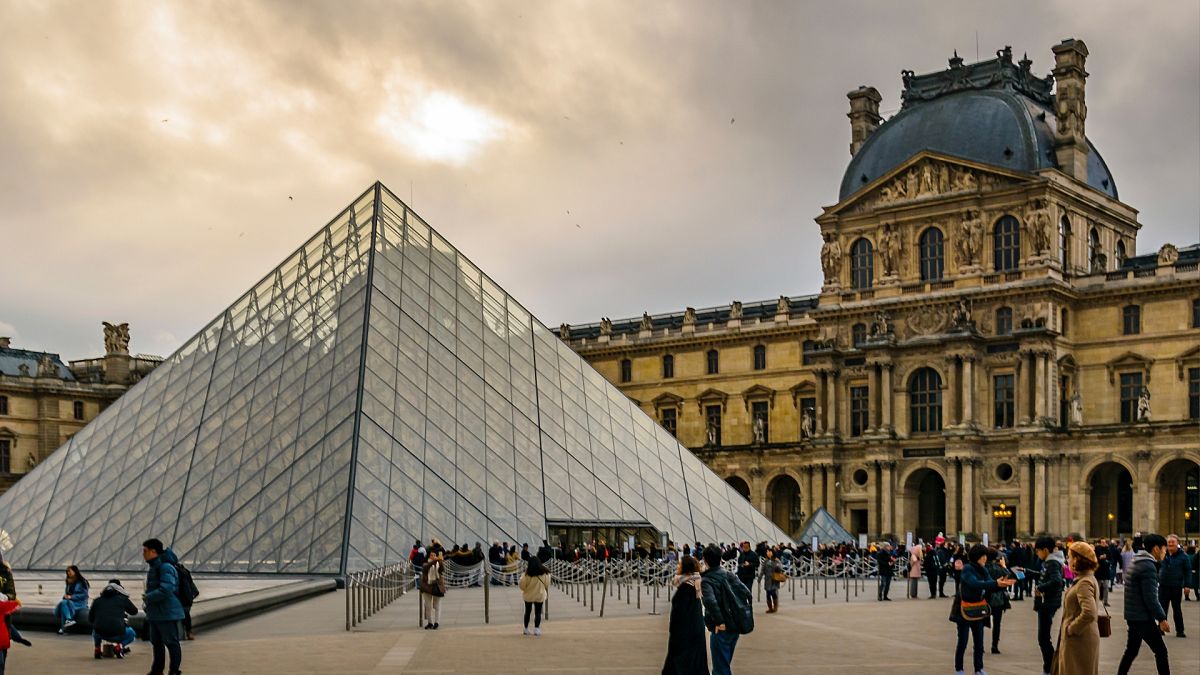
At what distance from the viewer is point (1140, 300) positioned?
194 feet

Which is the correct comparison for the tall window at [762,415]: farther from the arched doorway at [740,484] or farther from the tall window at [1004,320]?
the tall window at [1004,320]

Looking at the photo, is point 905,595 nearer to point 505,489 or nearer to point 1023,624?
point 505,489

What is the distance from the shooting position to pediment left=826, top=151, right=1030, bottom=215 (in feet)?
199

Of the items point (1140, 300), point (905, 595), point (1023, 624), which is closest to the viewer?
point (1023, 624)

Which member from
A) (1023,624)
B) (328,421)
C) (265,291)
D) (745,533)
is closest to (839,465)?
(745,533)

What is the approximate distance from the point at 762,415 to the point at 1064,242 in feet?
54.8

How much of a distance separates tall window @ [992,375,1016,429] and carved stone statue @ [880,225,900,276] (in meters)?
6.00

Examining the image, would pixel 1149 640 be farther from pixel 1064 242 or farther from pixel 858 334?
pixel 858 334

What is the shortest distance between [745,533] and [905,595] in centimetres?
761

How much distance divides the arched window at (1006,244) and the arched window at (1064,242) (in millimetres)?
1505

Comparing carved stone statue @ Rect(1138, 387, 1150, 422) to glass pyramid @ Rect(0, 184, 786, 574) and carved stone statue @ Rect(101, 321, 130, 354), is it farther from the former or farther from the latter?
carved stone statue @ Rect(101, 321, 130, 354)

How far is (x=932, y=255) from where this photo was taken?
62.9m

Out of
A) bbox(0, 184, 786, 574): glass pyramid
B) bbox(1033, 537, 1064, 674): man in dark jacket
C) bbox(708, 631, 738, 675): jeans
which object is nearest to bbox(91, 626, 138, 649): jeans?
bbox(708, 631, 738, 675): jeans

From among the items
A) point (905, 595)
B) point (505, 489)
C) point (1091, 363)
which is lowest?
point (905, 595)
